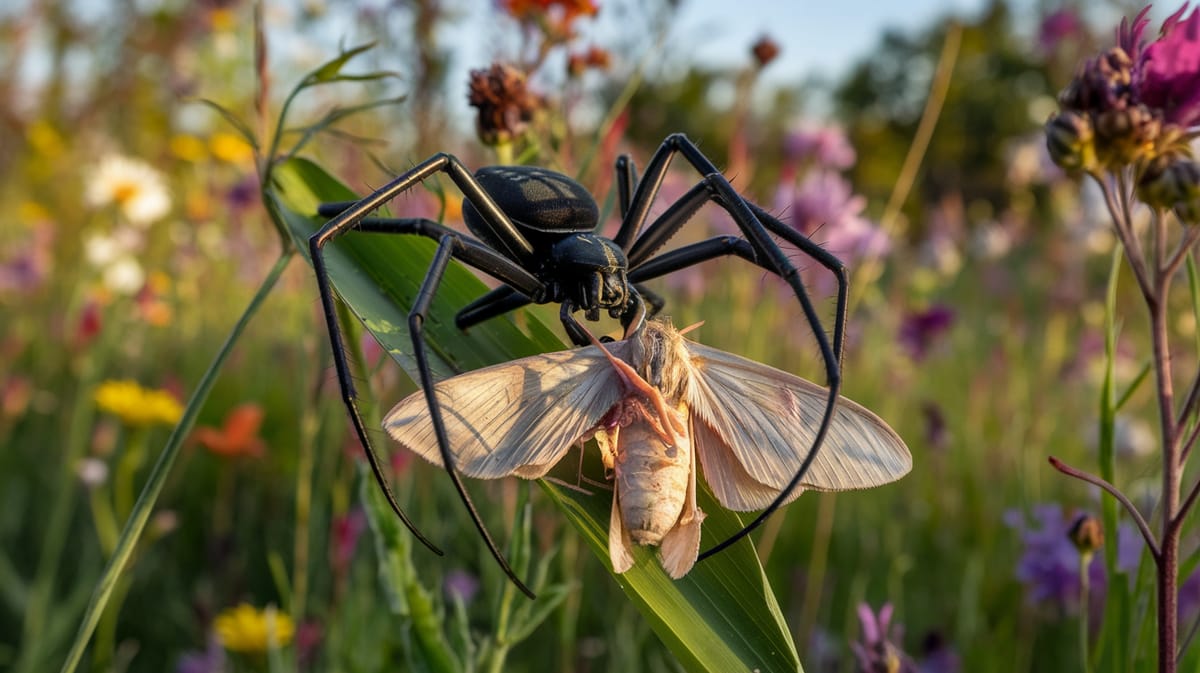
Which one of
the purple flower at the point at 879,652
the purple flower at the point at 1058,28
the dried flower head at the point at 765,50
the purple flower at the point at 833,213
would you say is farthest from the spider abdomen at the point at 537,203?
the purple flower at the point at 1058,28

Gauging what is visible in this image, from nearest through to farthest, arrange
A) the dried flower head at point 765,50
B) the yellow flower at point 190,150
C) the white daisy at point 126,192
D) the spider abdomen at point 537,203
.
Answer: the spider abdomen at point 537,203 < the dried flower head at point 765,50 < the white daisy at point 126,192 < the yellow flower at point 190,150

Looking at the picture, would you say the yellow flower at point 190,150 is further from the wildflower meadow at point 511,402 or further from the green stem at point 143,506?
the green stem at point 143,506

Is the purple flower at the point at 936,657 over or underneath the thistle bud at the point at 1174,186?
underneath

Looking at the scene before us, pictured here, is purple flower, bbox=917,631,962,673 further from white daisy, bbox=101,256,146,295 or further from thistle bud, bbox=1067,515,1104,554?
white daisy, bbox=101,256,146,295

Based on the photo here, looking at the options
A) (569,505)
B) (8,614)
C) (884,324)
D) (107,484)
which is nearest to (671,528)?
(569,505)

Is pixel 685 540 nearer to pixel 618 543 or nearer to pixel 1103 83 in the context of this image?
pixel 618 543

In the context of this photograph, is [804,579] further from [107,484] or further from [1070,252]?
[1070,252]
